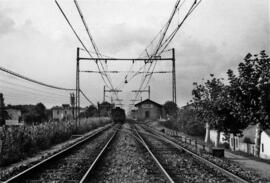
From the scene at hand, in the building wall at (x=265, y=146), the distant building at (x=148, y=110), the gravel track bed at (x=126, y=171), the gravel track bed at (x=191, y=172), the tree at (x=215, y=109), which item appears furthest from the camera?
the distant building at (x=148, y=110)

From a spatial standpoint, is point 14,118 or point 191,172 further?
point 14,118

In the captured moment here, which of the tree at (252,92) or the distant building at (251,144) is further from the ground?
the tree at (252,92)

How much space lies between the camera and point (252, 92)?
769 inches

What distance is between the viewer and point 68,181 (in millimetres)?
10641

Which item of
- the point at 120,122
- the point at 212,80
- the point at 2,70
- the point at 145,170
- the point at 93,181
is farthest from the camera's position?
the point at 120,122

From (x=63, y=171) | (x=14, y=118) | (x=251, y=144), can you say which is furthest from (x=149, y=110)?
(x=63, y=171)

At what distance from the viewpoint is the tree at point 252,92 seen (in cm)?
1866

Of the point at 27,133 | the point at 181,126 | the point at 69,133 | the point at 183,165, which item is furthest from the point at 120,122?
the point at 183,165

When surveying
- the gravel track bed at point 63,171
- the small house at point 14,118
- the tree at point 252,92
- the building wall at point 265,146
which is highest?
the tree at point 252,92

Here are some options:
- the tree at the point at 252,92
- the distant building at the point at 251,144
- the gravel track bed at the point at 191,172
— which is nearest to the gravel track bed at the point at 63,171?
the gravel track bed at the point at 191,172

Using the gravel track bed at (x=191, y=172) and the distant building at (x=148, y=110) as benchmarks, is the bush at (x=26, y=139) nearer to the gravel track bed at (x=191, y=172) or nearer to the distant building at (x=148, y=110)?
the gravel track bed at (x=191, y=172)

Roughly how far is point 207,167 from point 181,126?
140ft

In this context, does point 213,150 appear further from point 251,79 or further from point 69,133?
point 69,133

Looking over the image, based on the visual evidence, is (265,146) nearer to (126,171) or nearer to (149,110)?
(126,171)
